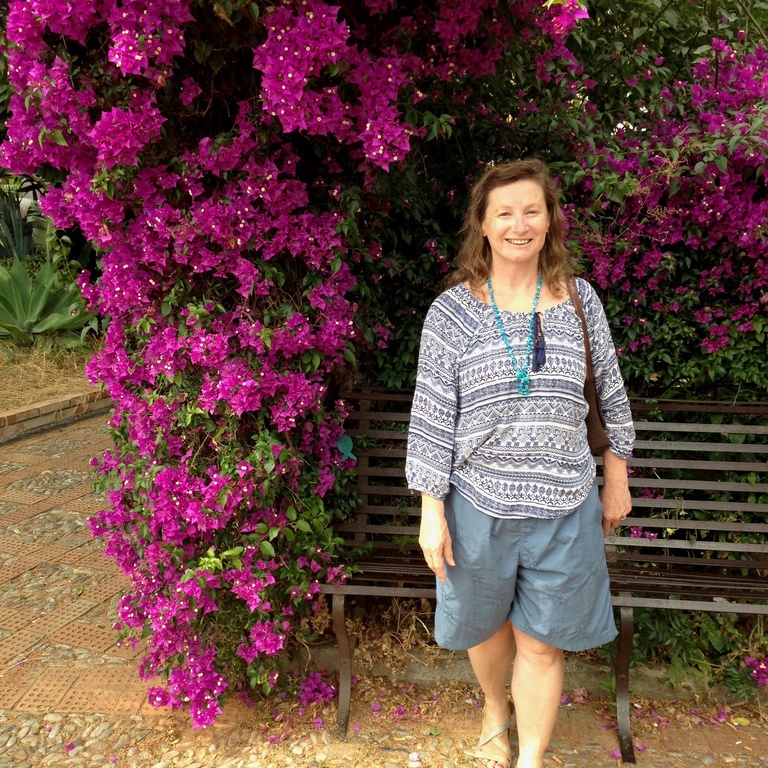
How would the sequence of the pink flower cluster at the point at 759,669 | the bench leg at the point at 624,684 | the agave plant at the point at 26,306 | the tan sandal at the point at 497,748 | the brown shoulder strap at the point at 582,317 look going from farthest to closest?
the agave plant at the point at 26,306 < the pink flower cluster at the point at 759,669 < the bench leg at the point at 624,684 < the tan sandal at the point at 497,748 < the brown shoulder strap at the point at 582,317

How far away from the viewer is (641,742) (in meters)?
2.64

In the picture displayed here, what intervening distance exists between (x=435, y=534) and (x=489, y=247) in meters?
0.88

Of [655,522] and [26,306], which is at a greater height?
[26,306]

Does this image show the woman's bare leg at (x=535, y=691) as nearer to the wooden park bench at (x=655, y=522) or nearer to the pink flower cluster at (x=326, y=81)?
the wooden park bench at (x=655, y=522)

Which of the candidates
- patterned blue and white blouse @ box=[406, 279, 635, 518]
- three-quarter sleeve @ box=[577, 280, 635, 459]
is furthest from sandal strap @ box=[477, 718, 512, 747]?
three-quarter sleeve @ box=[577, 280, 635, 459]

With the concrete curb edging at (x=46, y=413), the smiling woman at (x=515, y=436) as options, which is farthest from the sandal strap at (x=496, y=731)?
the concrete curb edging at (x=46, y=413)

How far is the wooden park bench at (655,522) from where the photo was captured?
2594 mm

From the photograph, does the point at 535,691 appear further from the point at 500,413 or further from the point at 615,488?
the point at 500,413

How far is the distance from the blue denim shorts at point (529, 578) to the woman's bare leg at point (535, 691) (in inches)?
3.4

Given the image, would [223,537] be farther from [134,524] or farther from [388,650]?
[388,650]

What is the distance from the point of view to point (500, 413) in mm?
2002

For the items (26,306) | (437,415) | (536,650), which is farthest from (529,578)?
(26,306)

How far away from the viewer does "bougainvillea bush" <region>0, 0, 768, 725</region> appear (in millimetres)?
2113

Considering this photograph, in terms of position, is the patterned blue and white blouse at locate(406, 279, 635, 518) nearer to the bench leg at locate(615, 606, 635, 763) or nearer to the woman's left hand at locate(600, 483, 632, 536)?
the woman's left hand at locate(600, 483, 632, 536)
